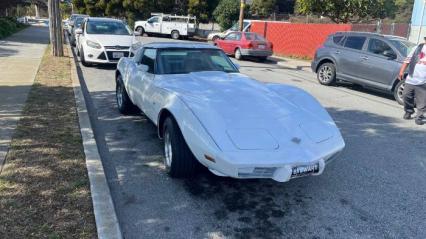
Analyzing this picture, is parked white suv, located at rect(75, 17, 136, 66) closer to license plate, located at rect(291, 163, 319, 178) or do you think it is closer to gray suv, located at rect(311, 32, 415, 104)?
gray suv, located at rect(311, 32, 415, 104)

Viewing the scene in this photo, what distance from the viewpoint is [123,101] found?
6836 mm

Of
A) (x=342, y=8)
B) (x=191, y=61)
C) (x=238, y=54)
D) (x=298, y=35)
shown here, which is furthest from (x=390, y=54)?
(x=342, y=8)

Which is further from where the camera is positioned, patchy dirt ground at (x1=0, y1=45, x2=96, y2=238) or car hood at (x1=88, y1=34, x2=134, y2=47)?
car hood at (x1=88, y1=34, x2=134, y2=47)

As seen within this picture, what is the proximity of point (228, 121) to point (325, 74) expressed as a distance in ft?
28.1

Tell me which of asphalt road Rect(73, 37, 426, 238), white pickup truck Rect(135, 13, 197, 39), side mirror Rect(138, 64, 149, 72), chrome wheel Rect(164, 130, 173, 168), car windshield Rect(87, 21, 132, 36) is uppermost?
white pickup truck Rect(135, 13, 197, 39)

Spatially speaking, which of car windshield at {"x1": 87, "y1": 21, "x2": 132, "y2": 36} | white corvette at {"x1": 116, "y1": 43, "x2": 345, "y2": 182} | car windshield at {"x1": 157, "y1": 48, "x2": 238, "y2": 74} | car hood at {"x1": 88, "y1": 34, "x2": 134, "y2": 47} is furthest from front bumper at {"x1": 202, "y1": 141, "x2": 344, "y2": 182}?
car windshield at {"x1": 87, "y1": 21, "x2": 132, "y2": 36}

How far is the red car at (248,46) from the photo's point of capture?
1836 cm

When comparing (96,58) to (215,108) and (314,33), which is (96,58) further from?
(314,33)

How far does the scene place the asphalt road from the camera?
3.50 m

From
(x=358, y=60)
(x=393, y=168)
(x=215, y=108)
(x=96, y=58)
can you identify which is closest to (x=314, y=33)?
(x=358, y=60)

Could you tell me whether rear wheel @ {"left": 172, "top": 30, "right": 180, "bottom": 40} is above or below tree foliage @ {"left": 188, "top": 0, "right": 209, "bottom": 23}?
below

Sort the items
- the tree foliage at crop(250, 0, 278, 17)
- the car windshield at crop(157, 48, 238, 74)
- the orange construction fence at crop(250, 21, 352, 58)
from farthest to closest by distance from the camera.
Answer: the tree foliage at crop(250, 0, 278, 17)
the orange construction fence at crop(250, 21, 352, 58)
the car windshield at crop(157, 48, 238, 74)

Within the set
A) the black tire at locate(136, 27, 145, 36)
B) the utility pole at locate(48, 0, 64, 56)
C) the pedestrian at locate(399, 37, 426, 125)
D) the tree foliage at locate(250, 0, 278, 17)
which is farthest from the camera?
the tree foliage at locate(250, 0, 278, 17)

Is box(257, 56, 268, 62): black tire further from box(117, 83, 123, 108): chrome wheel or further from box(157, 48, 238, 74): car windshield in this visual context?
box(157, 48, 238, 74): car windshield
